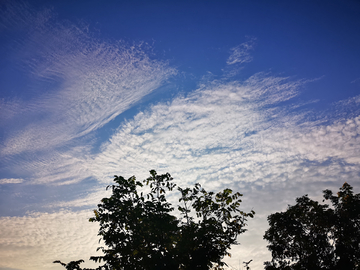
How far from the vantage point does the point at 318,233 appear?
2316 cm

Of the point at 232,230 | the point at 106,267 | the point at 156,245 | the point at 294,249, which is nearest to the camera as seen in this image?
the point at 106,267

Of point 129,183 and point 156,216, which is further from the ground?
point 129,183

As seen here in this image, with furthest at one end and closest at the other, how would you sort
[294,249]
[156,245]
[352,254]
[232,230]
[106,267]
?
[294,249] < [352,254] < [232,230] < [156,245] < [106,267]

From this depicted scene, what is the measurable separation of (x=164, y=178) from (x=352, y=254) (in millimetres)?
21903

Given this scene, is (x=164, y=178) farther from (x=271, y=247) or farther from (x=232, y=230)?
(x=271, y=247)

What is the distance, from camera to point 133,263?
8.86 m

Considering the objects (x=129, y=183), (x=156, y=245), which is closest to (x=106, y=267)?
(x=156, y=245)

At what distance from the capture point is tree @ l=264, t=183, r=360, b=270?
69.6 ft

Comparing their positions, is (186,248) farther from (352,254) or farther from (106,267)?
(352,254)

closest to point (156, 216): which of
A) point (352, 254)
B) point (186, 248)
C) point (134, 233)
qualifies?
point (134, 233)

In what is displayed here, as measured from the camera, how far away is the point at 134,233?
9.14 meters

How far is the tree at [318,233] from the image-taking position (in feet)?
69.6

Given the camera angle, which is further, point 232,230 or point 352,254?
point 352,254

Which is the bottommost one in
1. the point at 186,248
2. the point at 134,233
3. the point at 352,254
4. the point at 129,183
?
the point at 352,254
